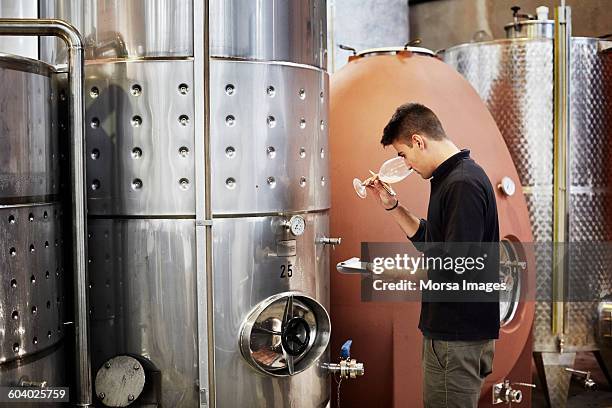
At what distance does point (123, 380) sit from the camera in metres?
2.25

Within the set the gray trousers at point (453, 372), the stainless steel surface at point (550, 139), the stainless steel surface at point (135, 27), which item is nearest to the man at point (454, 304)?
the gray trousers at point (453, 372)

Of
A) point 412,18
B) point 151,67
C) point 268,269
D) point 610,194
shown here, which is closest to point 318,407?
point 268,269

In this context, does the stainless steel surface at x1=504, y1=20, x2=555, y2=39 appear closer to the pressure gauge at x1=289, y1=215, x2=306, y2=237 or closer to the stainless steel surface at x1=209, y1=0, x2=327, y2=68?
the stainless steel surface at x1=209, y1=0, x2=327, y2=68

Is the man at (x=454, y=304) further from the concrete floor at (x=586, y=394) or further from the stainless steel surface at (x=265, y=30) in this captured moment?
the concrete floor at (x=586, y=394)

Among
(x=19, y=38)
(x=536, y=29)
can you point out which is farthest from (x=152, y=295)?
(x=536, y=29)

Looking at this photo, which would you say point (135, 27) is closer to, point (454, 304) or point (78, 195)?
point (78, 195)

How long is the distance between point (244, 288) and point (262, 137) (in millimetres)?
427

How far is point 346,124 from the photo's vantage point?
3299 mm

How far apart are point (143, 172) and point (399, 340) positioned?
1353mm

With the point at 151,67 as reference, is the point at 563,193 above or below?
below

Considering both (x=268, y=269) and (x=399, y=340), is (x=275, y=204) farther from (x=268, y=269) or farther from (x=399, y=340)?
(x=399, y=340)

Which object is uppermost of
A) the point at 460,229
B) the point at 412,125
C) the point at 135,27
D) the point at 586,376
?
the point at 135,27

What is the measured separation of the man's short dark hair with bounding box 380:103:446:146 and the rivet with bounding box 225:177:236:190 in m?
0.92

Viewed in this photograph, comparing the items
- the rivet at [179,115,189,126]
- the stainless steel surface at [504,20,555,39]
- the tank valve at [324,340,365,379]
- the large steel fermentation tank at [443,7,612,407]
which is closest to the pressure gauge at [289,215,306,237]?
the rivet at [179,115,189,126]
